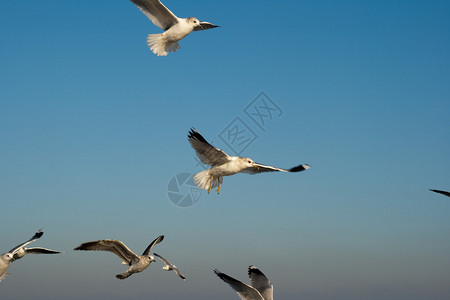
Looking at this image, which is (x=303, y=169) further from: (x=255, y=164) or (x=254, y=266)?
(x=254, y=266)

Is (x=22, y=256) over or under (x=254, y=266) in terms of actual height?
under

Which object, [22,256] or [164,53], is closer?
[22,256]

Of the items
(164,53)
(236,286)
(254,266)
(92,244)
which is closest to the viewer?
(236,286)

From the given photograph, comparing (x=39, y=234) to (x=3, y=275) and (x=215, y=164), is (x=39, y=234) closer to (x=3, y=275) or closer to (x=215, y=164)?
(x=3, y=275)

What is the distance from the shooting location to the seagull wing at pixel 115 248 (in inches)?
430

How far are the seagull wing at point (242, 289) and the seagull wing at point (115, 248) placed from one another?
2193 mm

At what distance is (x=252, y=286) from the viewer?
36.7 feet

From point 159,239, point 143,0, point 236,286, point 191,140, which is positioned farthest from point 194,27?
point 236,286

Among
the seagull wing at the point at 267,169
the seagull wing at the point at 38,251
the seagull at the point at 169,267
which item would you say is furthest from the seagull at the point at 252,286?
the seagull wing at the point at 38,251

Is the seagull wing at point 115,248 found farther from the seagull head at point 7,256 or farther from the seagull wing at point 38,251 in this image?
the seagull head at point 7,256

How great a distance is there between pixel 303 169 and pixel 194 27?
4.63m

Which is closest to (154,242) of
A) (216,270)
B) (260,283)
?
(216,270)

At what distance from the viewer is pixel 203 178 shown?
39.9 feet

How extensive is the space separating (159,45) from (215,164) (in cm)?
389
